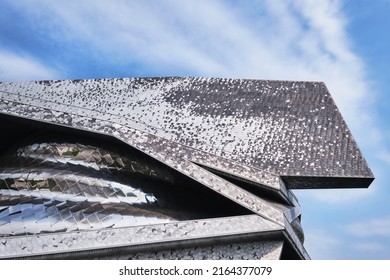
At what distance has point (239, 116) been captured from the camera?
1051cm

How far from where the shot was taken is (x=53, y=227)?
23.6 feet

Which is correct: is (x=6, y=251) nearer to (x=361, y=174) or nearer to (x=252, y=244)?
(x=252, y=244)

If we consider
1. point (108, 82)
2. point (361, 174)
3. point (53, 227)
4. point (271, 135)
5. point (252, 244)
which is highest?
point (108, 82)

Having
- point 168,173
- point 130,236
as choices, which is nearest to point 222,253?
point 130,236

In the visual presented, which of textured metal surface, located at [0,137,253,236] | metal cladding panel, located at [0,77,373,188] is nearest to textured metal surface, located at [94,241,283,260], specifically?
textured metal surface, located at [0,137,253,236]

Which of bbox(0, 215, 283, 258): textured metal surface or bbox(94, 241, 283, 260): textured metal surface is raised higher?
bbox(0, 215, 283, 258): textured metal surface

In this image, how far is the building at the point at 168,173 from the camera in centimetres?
677

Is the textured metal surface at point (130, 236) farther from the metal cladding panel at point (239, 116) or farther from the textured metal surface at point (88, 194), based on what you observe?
the metal cladding panel at point (239, 116)

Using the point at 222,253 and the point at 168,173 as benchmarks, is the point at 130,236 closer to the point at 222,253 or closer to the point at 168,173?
the point at 222,253

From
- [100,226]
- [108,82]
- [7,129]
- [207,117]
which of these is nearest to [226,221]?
[100,226]

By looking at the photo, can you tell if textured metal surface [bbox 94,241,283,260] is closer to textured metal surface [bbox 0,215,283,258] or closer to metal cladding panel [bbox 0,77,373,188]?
textured metal surface [bbox 0,215,283,258]

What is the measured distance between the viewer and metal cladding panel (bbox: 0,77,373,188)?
29.7 ft

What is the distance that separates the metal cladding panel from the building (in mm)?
35
